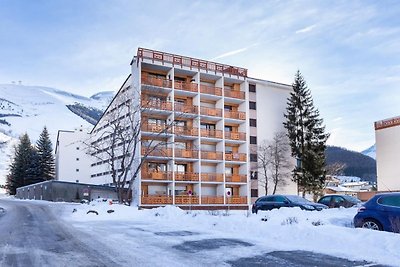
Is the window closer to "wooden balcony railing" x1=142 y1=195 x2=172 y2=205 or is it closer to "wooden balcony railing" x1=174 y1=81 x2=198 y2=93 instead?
"wooden balcony railing" x1=174 y1=81 x2=198 y2=93

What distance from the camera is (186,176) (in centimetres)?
4669

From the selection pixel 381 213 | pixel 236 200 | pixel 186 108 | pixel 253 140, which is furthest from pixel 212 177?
pixel 381 213

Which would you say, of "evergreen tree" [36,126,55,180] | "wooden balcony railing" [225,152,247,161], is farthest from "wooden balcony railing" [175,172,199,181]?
"evergreen tree" [36,126,55,180]

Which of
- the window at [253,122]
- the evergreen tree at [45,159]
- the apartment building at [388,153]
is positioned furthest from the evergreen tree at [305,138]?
the evergreen tree at [45,159]

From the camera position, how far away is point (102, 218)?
24.7 metres

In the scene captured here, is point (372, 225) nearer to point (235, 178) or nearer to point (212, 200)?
point (212, 200)

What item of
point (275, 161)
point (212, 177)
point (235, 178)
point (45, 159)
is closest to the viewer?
point (212, 177)

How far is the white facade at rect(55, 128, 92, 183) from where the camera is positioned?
254ft

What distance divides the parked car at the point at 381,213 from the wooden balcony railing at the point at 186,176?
108ft

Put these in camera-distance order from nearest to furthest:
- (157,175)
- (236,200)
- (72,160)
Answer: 1. (157,175)
2. (236,200)
3. (72,160)

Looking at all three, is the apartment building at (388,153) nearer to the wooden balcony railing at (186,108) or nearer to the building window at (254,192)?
the building window at (254,192)

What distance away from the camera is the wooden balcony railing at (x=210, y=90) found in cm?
4934

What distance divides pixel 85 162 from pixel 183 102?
36.7m

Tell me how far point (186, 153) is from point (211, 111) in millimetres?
6115
